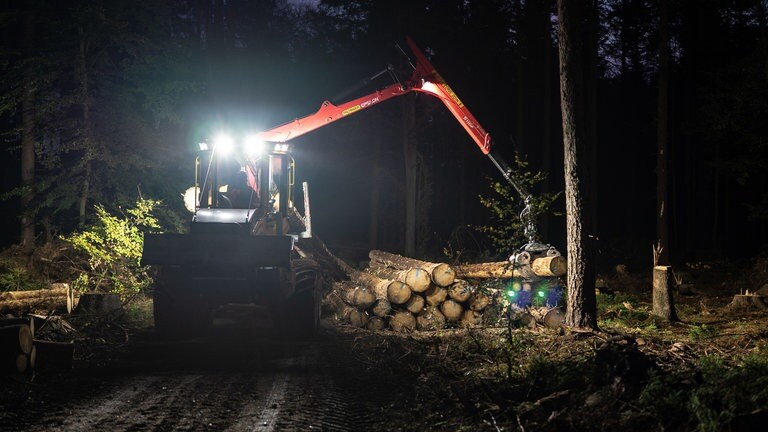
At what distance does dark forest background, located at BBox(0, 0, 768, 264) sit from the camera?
18344 mm

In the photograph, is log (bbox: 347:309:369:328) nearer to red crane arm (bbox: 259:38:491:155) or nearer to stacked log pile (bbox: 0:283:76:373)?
red crane arm (bbox: 259:38:491:155)

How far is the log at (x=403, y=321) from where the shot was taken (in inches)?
471

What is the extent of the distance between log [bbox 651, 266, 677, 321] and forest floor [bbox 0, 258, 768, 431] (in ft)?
3.71

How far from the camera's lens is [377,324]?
40.4ft

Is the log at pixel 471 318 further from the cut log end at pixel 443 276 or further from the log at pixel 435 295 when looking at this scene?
the cut log end at pixel 443 276

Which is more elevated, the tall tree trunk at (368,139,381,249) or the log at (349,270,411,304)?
the tall tree trunk at (368,139,381,249)

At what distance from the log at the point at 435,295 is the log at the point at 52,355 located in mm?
6073

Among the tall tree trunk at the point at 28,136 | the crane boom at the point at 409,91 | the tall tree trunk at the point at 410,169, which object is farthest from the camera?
the tall tree trunk at the point at 410,169

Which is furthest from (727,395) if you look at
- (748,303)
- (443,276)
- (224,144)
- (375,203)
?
(375,203)

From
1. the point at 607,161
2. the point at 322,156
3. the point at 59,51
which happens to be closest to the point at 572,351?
the point at 59,51

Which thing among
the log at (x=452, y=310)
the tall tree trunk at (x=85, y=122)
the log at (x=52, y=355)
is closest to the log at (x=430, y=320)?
the log at (x=452, y=310)

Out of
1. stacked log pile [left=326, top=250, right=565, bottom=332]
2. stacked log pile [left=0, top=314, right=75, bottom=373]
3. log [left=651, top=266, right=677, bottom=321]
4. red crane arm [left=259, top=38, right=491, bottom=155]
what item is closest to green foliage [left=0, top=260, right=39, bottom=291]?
red crane arm [left=259, top=38, right=491, bottom=155]

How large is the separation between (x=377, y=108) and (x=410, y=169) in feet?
12.0

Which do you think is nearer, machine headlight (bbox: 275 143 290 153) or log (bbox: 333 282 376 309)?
machine headlight (bbox: 275 143 290 153)
